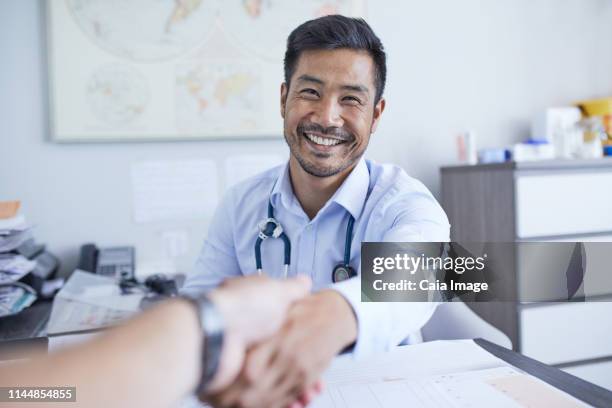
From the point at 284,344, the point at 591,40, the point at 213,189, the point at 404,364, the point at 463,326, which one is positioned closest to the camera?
the point at 284,344

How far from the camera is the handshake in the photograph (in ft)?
1.55

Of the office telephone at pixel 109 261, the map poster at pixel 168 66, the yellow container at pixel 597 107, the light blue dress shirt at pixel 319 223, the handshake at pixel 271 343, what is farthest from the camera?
the yellow container at pixel 597 107

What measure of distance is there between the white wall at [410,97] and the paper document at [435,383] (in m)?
1.34

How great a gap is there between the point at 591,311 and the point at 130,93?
2.19 meters

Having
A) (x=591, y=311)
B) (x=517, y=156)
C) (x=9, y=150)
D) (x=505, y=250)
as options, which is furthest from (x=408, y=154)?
(x=9, y=150)

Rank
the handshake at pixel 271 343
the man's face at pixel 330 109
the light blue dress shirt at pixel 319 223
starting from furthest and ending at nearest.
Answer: the man's face at pixel 330 109 → the light blue dress shirt at pixel 319 223 → the handshake at pixel 271 343

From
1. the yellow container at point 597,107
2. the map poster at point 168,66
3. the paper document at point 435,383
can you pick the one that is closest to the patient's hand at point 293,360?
the paper document at point 435,383

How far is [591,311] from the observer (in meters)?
1.83

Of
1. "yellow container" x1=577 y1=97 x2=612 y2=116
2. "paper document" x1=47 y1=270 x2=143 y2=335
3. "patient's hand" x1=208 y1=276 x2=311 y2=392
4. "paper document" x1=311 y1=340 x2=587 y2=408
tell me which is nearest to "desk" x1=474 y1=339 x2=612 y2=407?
"paper document" x1=311 y1=340 x2=587 y2=408

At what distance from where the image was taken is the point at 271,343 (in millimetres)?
509

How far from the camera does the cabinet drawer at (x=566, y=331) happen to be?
5.73 feet

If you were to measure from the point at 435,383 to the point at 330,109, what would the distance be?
728 mm

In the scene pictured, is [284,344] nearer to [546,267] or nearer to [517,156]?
[546,267]

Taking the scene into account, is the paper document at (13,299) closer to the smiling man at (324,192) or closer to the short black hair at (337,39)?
the smiling man at (324,192)
